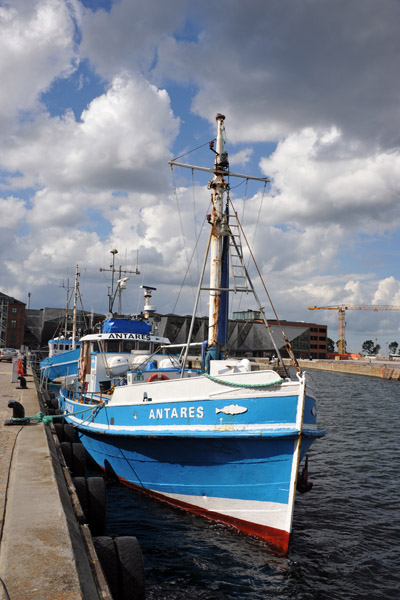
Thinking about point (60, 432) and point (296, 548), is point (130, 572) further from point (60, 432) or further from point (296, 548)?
point (60, 432)

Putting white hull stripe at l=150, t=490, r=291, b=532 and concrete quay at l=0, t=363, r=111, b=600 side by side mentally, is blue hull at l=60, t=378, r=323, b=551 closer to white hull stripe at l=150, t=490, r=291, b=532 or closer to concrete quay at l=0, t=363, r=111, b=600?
white hull stripe at l=150, t=490, r=291, b=532

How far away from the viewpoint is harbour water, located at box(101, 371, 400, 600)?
8219 millimetres

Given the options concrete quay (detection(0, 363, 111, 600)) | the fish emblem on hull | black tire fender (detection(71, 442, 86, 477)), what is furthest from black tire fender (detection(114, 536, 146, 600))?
black tire fender (detection(71, 442, 86, 477))

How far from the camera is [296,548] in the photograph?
32.0ft

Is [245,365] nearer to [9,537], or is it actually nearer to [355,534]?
[355,534]

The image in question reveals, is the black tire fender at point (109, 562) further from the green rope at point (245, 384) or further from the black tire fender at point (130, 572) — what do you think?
the green rope at point (245, 384)

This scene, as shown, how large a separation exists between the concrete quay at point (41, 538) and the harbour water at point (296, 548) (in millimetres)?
2846

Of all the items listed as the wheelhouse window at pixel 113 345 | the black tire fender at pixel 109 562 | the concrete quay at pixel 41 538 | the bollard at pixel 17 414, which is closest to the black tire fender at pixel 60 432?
the bollard at pixel 17 414

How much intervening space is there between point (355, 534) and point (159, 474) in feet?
16.3

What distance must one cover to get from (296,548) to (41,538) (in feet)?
22.0

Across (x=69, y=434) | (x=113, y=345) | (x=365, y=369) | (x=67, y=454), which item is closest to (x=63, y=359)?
(x=113, y=345)

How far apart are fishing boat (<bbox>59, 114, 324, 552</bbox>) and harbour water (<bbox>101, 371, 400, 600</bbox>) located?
1.55ft

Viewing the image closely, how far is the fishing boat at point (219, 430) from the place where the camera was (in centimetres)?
923

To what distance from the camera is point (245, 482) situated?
9.66 metres
